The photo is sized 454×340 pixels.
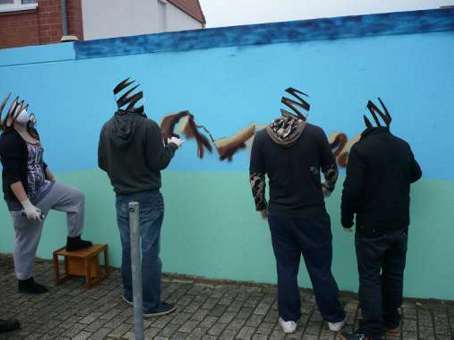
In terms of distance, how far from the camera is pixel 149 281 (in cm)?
396

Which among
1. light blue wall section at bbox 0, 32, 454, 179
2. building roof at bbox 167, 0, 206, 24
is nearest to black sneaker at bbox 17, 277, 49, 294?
light blue wall section at bbox 0, 32, 454, 179

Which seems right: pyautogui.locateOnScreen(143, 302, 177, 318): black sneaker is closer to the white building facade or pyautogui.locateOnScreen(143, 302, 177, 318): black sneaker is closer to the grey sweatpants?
the grey sweatpants

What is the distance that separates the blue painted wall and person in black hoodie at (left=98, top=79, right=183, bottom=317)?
75cm

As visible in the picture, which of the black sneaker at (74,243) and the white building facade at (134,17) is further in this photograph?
the white building facade at (134,17)

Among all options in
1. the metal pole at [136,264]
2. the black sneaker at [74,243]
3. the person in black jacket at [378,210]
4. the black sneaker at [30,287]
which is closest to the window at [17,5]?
the black sneaker at [74,243]

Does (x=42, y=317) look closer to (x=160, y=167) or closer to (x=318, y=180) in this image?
(x=160, y=167)

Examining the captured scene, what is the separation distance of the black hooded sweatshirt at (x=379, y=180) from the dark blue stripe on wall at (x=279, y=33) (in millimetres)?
1102

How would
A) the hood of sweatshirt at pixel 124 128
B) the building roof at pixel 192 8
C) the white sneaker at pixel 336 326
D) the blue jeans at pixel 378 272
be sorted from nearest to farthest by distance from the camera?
the blue jeans at pixel 378 272
the white sneaker at pixel 336 326
the hood of sweatshirt at pixel 124 128
the building roof at pixel 192 8

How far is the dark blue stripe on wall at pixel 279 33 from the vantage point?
3.82 meters

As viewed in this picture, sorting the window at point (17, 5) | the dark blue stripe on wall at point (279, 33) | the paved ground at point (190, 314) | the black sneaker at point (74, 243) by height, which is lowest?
the paved ground at point (190, 314)

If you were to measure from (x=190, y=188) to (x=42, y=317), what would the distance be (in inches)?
68.6

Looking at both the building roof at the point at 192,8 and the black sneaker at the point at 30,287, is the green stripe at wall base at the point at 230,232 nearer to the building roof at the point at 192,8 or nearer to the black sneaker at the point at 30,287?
the black sneaker at the point at 30,287

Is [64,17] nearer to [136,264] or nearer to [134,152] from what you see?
[134,152]

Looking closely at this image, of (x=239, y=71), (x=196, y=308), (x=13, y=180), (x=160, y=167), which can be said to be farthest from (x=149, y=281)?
(x=239, y=71)
